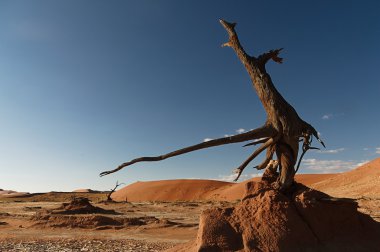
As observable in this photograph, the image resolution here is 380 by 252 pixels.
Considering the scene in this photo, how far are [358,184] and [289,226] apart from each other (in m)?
36.0

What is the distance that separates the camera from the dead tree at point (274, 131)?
5965 millimetres

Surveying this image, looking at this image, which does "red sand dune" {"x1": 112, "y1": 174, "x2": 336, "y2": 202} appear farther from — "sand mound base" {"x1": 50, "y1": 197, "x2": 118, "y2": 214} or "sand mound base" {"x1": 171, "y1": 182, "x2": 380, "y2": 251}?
"sand mound base" {"x1": 171, "y1": 182, "x2": 380, "y2": 251}

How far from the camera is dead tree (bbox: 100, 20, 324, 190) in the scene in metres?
5.96

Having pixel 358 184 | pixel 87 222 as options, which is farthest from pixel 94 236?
pixel 358 184

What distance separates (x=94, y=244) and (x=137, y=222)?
6.02 meters

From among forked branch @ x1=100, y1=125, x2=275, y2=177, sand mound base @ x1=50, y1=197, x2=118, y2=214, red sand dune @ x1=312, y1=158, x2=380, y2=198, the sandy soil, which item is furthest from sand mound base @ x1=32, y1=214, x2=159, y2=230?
red sand dune @ x1=312, y1=158, x2=380, y2=198

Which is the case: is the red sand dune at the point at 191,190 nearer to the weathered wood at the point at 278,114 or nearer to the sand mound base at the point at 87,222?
the sand mound base at the point at 87,222

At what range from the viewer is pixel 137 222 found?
17.4m

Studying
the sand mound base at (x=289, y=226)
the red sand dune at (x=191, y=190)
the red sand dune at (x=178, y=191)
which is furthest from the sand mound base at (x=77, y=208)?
the red sand dune at (x=178, y=191)

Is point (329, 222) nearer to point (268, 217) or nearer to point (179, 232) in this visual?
point (268, 217)

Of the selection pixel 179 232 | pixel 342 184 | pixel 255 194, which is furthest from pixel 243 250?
pixel 342 184

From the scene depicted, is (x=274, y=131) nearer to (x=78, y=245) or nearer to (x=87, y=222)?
(x=78, y=245)

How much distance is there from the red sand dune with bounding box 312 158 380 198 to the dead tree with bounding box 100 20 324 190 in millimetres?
27577

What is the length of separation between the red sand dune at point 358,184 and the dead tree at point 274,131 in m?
27.6
